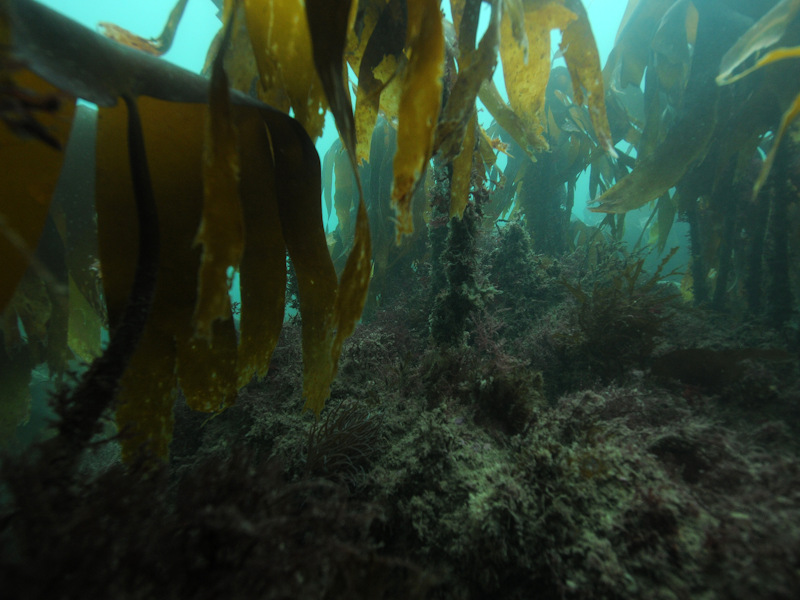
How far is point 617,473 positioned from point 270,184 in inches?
69.9

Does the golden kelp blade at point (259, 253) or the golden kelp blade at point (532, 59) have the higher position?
the golden kelp blade at point (532, 59)

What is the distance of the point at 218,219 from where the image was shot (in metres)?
0.83

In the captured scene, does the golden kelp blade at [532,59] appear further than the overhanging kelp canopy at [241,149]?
Yes

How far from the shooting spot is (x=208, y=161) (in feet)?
2.81

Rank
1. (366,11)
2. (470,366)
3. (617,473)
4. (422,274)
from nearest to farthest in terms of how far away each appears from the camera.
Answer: (617,473) → (366,11) → (470,366) → (422,274)

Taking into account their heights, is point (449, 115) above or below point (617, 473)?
above

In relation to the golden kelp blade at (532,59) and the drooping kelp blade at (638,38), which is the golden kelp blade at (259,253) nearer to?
the golden kelp blade at (532,59)

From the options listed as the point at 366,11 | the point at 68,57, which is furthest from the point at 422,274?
the point at 68,57

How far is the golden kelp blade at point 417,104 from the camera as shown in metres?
0.96

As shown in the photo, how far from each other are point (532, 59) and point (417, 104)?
1.07 meters

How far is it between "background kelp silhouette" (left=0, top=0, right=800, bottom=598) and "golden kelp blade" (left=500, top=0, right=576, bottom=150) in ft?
0.05

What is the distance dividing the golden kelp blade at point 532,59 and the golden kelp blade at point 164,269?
5.04ft

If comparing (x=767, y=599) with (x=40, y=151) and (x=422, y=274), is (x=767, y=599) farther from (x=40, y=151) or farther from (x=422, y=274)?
(x=422, y=274)

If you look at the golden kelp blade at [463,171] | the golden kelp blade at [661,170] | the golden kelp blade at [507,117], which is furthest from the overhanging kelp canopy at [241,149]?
the golden kelp blade at [661,170]
